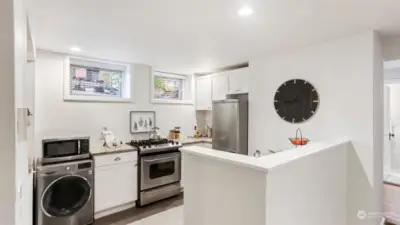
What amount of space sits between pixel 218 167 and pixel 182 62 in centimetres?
270

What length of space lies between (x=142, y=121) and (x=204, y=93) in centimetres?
146

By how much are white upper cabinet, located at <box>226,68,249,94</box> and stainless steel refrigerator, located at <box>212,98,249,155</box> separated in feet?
0.79

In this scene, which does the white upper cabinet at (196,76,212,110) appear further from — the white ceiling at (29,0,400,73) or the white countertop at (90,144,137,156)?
the white countertop at (90,144,137,156)

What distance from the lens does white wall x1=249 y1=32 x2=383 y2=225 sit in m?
2.38

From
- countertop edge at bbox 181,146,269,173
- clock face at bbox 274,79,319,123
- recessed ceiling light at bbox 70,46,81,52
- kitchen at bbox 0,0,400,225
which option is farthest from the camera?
recessed ceiling light at bbox 70,46,81,52

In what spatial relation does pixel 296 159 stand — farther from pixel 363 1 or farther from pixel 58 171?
pixel 58 171

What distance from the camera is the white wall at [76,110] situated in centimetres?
312

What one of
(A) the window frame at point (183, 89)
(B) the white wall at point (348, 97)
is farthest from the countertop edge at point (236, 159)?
(A) the window frame at point (183, 89)

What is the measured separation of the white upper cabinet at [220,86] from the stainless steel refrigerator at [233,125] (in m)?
0.37

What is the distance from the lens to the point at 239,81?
390 centimetres

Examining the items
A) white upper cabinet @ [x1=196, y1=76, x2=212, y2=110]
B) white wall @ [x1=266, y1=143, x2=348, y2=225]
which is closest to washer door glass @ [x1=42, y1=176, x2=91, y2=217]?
white wall @ [x1=266, y1=143, x2=348, y2=225]

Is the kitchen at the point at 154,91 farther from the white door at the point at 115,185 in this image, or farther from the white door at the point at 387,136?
the white door at the point at 387,136

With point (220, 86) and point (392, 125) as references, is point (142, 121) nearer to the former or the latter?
point (220, 86)

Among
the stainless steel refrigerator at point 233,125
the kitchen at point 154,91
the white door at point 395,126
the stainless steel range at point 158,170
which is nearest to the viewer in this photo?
the kitchen at point 154,91
